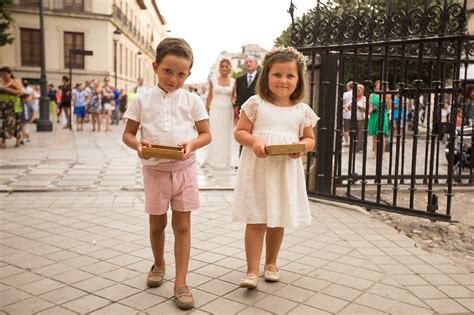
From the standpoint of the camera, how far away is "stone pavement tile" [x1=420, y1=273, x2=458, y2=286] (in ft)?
11.0

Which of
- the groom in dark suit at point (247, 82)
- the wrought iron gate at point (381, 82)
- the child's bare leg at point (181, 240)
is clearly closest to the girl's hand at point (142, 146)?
the child's bare leg at point (181, 240)

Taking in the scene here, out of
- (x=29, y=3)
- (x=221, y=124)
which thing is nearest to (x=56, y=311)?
(x=221, y=124)

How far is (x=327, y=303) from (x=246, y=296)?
1.69 feet

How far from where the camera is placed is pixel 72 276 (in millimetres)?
3322

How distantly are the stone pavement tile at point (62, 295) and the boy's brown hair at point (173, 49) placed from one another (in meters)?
1.56

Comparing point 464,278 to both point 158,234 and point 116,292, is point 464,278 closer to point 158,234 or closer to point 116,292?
point 158,234

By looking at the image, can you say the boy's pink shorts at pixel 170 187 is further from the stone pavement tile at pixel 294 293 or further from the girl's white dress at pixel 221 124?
the girl's white dress at pixel 221 124

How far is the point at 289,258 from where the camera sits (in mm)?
3816

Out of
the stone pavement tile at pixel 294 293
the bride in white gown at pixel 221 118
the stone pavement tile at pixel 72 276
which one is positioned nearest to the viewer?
the stone pavement tile at pixel 294 293

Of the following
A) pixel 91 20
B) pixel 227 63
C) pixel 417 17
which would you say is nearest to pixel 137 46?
pixel 91 20

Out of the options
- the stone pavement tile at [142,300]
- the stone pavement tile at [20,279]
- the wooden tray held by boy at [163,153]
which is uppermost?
the wooden tray held by boy at [163,153]

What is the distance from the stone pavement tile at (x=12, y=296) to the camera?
2.91 m

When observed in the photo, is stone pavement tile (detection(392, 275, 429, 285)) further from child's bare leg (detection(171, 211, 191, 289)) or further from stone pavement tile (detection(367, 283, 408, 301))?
child's bare leg (detection(171, 211, 191, 289))

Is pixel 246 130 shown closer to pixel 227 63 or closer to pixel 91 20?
pixel 227 63
